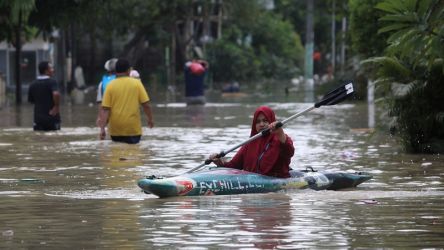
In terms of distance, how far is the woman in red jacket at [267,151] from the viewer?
49.3 ft

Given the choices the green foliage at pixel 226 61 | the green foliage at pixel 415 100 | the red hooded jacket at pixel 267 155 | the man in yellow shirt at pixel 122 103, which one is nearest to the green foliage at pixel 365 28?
the green foliage at pixel 415 100

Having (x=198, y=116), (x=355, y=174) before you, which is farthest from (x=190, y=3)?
(x=355, y=174)

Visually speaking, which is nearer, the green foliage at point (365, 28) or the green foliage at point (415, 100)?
the green foliage at point (415, 100)

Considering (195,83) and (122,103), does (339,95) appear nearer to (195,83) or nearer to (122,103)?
(122,103)

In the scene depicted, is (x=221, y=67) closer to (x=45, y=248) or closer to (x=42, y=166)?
(x=42, y=166)

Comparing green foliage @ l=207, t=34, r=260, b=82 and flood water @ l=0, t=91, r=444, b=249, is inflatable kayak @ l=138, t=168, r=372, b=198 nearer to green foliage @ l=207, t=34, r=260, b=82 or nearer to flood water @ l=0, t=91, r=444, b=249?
flood water @ l=0, t=91, r=444, b=249

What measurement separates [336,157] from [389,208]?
23.3 feet

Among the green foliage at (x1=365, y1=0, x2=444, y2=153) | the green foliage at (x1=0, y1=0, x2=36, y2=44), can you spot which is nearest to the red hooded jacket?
the green foliage at (x1=365, y1=0, x2=444, y2=153)

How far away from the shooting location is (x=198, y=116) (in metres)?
35.2

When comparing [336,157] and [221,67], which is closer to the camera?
[336,157]

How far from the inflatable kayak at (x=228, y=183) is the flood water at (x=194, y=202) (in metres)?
0.15

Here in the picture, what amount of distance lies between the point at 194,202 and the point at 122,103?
7.99 m

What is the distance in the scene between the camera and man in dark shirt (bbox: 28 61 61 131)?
25.7 m

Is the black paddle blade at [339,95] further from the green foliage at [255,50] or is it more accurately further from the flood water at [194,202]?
the green foliage at [255,50]
